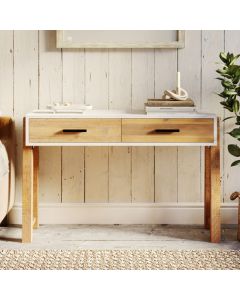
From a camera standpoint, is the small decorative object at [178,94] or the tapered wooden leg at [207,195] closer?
the small decorative object at [178,94]

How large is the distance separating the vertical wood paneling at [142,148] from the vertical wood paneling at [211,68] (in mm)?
334

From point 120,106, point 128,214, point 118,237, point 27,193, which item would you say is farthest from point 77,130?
point 128,214

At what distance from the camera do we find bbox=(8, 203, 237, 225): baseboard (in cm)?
373

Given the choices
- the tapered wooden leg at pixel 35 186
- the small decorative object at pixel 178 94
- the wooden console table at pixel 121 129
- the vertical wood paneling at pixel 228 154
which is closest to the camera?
the wooden console table at pixel 121 129

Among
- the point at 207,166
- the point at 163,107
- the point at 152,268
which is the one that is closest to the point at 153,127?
the point at 163,107

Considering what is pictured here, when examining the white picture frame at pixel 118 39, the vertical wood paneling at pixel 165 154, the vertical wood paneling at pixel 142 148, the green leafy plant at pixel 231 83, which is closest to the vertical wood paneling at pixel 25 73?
the white picture frame at pixel 118 39

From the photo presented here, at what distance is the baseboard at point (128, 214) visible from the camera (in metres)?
3.73

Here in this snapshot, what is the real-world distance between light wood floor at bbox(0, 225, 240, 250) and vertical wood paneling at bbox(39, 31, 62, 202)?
243mm

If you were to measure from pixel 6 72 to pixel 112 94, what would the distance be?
0.69m

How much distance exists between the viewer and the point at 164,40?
11.9 ft

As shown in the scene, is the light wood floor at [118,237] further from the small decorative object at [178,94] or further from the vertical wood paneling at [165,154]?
the small decorative object at [178,94]

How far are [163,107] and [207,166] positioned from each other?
55 centimetres

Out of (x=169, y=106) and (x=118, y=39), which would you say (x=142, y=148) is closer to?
(x=169, y=106)

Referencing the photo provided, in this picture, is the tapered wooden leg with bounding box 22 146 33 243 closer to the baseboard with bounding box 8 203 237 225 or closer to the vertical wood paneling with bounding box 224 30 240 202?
the baseboard with bounding box 8 203 237 225
